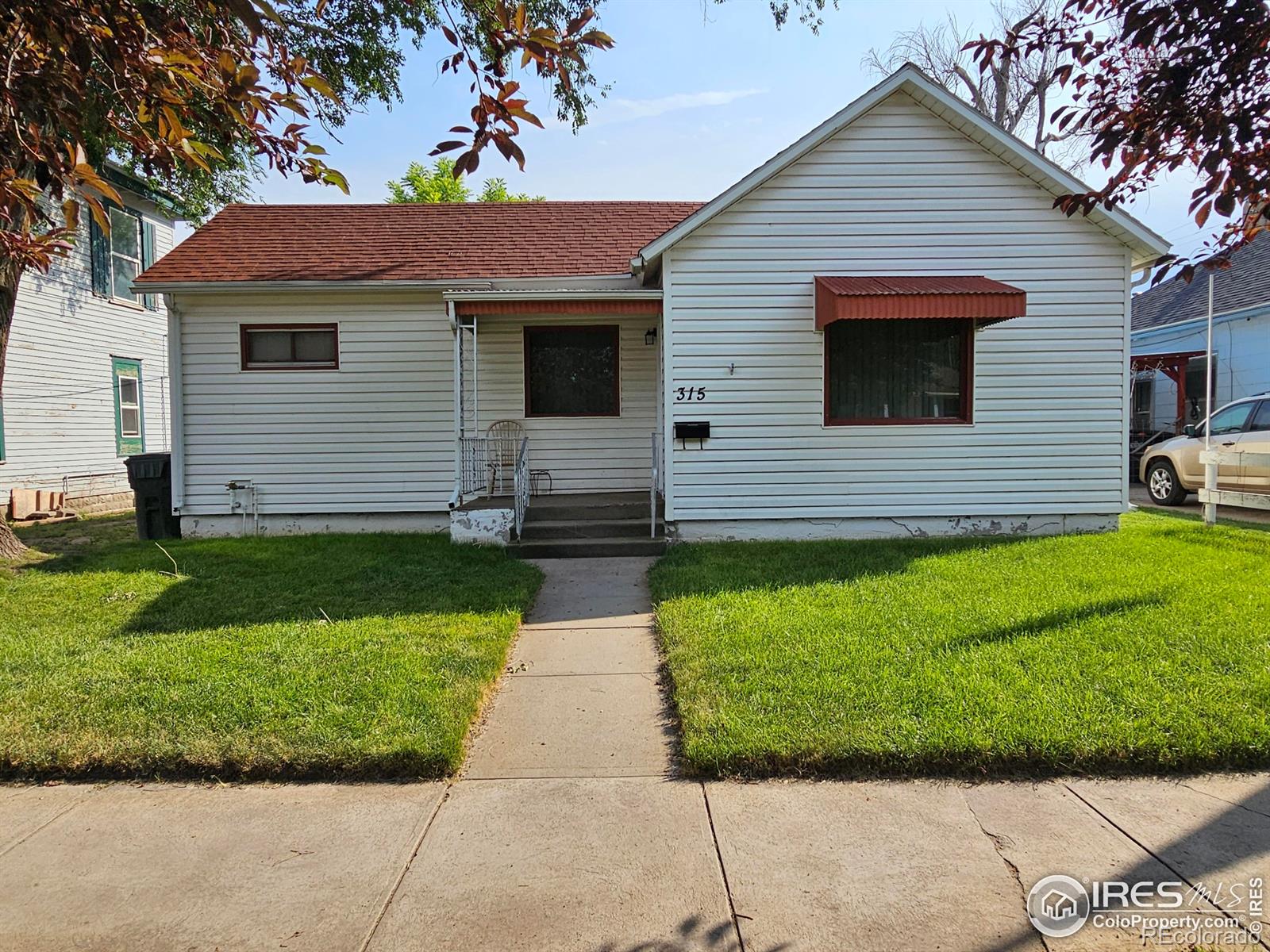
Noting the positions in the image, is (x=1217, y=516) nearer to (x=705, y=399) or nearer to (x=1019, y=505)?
(x=1019, y=505)

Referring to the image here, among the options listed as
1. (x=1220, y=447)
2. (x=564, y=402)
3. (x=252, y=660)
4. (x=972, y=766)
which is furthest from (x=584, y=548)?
(x=1220, y=447)

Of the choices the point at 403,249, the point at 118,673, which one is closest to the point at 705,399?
the point at 403,249

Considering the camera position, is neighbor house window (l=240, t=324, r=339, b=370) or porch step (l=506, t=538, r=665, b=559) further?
neighbor house window (l=240, t=324, r=339, b=370)

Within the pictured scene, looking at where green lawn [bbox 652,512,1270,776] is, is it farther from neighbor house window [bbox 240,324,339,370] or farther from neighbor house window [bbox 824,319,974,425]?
neighbor house window [bbox 240,324,339,370]

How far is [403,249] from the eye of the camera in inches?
446

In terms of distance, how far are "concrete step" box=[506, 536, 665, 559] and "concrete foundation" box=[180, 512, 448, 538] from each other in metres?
2.38

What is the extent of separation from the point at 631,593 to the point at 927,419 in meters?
4.57

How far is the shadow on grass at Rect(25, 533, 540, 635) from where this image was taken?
244 inches

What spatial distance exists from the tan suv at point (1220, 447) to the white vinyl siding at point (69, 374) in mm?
19039

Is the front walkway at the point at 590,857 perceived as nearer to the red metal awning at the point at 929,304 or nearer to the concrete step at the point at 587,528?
the concrete step at the point at 587,528

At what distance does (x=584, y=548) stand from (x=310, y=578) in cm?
294

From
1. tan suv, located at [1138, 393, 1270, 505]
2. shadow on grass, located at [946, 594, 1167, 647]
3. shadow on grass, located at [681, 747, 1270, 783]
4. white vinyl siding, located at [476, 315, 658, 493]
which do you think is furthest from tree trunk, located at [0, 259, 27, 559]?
tan suv, located at [1138, 393, 1270, 505]

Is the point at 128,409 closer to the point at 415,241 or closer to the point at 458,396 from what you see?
the point at 415,241

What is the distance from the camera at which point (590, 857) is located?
300 centimetres
